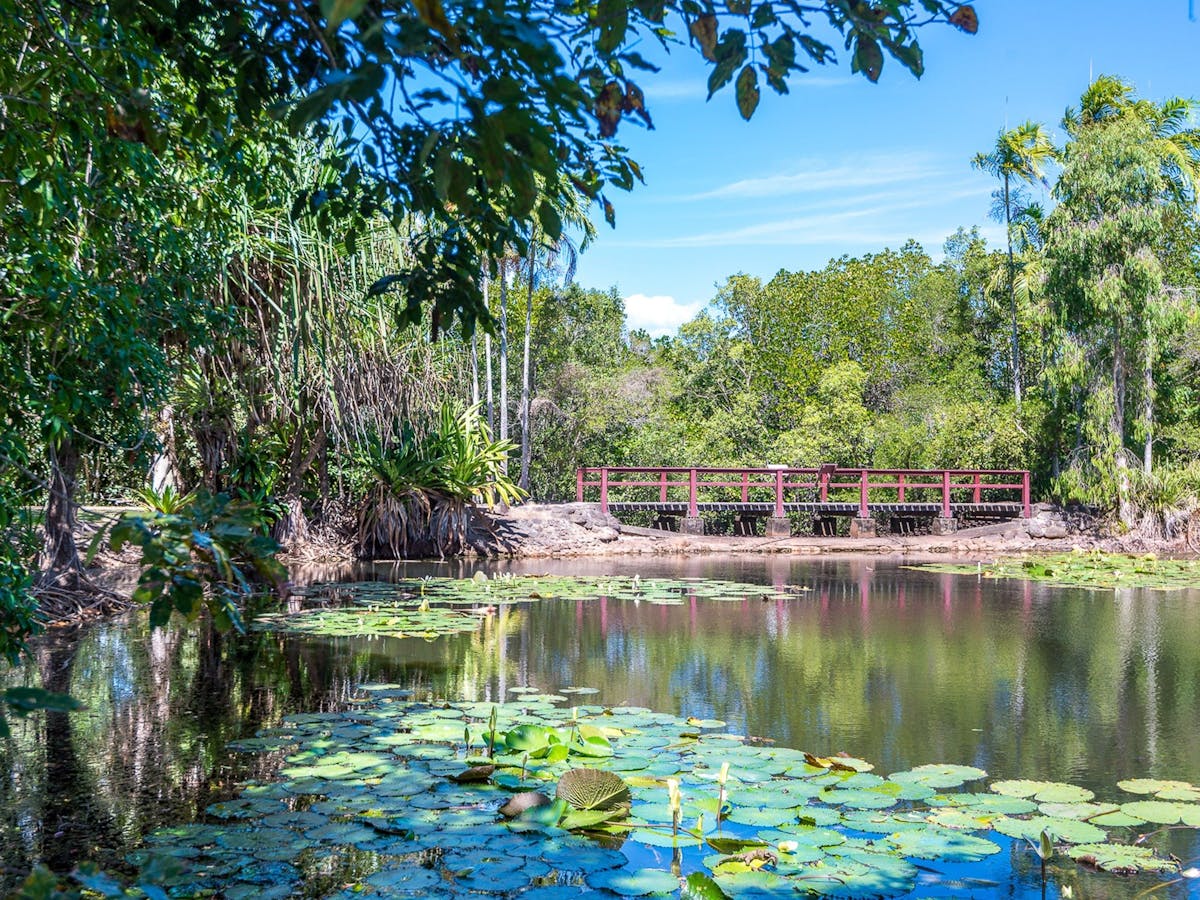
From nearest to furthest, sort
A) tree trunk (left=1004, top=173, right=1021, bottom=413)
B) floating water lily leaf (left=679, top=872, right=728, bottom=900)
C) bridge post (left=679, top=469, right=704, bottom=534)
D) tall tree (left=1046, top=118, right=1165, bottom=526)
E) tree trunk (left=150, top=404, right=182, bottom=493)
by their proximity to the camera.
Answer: floating water lily leaf (left=679, top=872, right=728, bottom=900), tree trunk (left=150, top=404, right=182, bottom=493), tall tree (left=1046, top=118, right=1165, bottom=526), bridge post (left=679, top=469, right=704, bottom=534), tree trunk (left=1004, top=173, right=1021, bottom=413)

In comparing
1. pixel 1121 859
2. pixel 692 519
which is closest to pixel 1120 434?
pixel 692 519

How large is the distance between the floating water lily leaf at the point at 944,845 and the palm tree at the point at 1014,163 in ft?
61.3

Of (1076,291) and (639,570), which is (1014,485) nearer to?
(1076,291)

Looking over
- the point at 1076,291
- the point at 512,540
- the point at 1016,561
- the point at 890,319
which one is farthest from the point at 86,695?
the point at 890,319

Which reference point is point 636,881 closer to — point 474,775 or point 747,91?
point 474,775

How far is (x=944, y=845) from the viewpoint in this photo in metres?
3.08

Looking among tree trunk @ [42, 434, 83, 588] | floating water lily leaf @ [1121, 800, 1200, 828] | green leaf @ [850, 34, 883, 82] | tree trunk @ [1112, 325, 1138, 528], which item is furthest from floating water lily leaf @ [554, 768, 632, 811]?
tree trunk @ [1112, 325, 1138, 528]

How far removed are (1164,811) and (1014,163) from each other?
760 inches

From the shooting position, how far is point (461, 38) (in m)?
1.77

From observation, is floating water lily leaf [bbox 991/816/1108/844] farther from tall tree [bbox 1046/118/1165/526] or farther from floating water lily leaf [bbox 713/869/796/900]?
tall tree [bbox 1046/118/1165/526]

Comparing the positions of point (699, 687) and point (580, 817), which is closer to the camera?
point (580, 817)

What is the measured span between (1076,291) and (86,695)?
16397mm

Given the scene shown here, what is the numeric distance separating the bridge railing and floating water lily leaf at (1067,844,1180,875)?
14.5 meters

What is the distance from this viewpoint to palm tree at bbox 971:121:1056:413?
1997 cm
